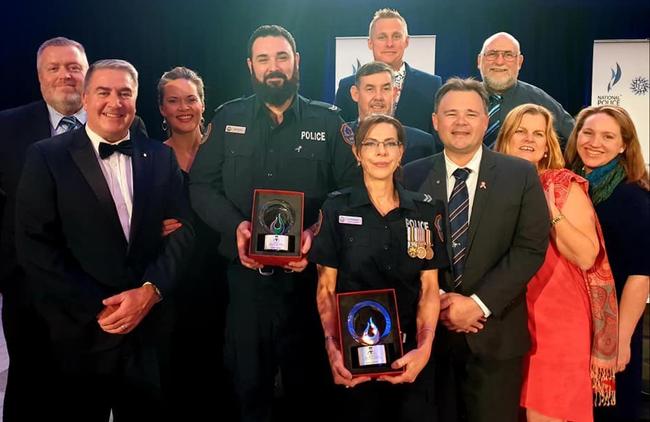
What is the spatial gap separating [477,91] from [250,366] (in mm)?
1659

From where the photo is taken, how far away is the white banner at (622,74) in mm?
6453

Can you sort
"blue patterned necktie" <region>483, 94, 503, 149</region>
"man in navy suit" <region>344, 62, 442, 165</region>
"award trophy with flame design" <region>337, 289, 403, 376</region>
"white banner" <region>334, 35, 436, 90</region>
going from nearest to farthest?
"award trophy with flame design" <region>337, 289, 403, 376</region> → "man in navy suit" <region>344, 62, 442, 165</region> → "blue patterned necktie" <region>483, 94, 503, 149</region> → "white banner" <region>334, 35, 436, 90</region>

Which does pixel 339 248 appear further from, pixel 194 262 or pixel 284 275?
pixel 194 262

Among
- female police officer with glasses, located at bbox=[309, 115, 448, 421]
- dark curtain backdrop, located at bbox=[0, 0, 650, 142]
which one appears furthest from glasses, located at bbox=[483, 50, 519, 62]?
dark curtain backdrop, located at bbox=[0, 0, 650, 142]

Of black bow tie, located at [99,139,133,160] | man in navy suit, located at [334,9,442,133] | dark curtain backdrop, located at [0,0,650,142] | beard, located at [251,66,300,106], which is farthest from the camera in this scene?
dark curtain backdrop, located at [0,0,650,142]

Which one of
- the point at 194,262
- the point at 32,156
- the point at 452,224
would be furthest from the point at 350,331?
the point at 32,156

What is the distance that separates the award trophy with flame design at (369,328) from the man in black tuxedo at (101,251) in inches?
36.0

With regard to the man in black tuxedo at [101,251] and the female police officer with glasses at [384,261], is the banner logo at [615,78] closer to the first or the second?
the female police officer with glasses at [384,261]

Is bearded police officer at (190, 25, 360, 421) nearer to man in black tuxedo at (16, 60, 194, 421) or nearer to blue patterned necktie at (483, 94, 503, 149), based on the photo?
man in black tuxedo at (16, 60, 194, 421)

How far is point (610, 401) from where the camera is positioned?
8.86ft

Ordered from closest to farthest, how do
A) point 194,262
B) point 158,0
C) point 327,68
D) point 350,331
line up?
point 350,331 → point 194,262 → point 158,0 → point 327,68

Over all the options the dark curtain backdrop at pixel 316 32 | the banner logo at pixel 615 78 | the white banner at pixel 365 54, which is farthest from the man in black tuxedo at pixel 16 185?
the banner logo at pixel 615 78

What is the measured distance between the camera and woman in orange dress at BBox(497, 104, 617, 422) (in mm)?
2377

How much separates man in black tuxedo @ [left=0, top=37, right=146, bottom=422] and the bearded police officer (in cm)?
83
